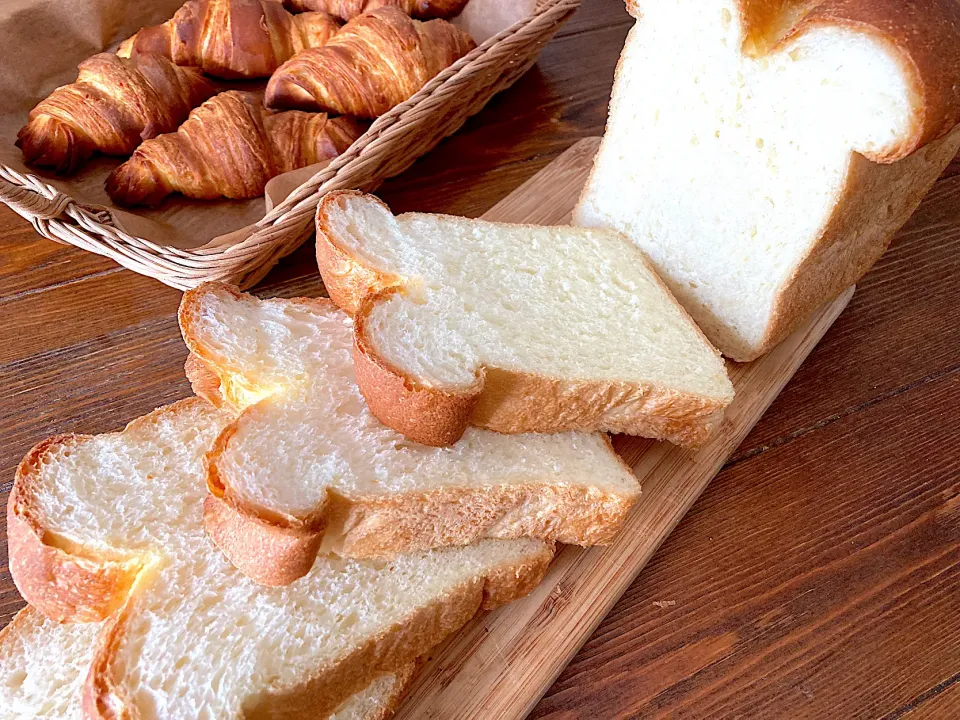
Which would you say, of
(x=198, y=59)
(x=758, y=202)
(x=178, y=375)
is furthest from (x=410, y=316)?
(x=198, y=59)

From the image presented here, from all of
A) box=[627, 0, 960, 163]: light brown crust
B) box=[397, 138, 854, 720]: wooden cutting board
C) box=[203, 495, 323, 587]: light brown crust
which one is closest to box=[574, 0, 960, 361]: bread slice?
box=[627, 0, 960, 163]: light brown crust

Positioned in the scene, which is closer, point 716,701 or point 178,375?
point 716,701

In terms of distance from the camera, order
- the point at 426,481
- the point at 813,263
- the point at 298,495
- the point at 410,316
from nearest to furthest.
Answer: the point at 298,495
the point at 426,481
the point at 410,316
the point at 813,263

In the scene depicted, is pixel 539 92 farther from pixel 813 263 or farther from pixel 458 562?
pixel 458 562

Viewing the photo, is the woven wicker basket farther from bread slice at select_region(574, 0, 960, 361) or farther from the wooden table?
bread slice at select_region(574, 0, 960, 361)

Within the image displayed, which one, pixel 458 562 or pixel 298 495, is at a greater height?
pixel 298 495

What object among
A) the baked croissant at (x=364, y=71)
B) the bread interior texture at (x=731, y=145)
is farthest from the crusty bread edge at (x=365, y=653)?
the baked croissant at (x=364, y=71)
